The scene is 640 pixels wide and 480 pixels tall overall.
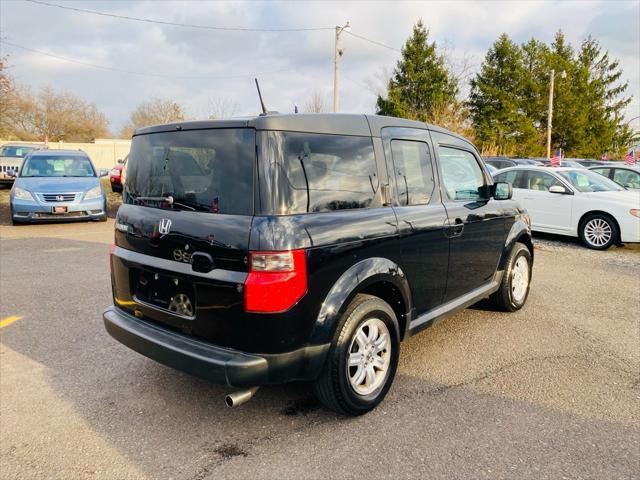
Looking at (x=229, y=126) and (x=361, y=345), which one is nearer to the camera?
(x=229, y=126)

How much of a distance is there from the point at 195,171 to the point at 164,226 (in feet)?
1.28

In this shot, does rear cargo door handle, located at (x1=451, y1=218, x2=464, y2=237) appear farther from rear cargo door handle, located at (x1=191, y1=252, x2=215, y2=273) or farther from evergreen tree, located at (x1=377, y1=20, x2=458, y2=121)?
evergreen tree, located at (x1=377, y1=20, x2=458, y2=121)

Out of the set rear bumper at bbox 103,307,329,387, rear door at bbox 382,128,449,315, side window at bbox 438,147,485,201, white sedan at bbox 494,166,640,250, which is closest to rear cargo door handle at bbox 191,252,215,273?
rear bumper at bbox 103,307,329,387

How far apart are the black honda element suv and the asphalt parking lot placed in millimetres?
368

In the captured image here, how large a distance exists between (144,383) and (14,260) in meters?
5.45

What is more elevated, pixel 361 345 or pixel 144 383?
pixel 361 345

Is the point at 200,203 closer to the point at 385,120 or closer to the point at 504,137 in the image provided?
the point at 385,120

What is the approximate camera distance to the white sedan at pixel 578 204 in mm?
9148

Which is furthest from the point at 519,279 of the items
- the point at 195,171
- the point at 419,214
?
the point at 195,171

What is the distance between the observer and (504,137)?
141ft

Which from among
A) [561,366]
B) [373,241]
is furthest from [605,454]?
[373,241]

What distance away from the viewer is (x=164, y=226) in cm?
295

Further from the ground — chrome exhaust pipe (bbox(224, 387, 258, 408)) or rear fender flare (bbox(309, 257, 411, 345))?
rear fender flare (bbox(309, 257, 411, 345))

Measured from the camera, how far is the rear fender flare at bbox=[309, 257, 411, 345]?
2795mm
